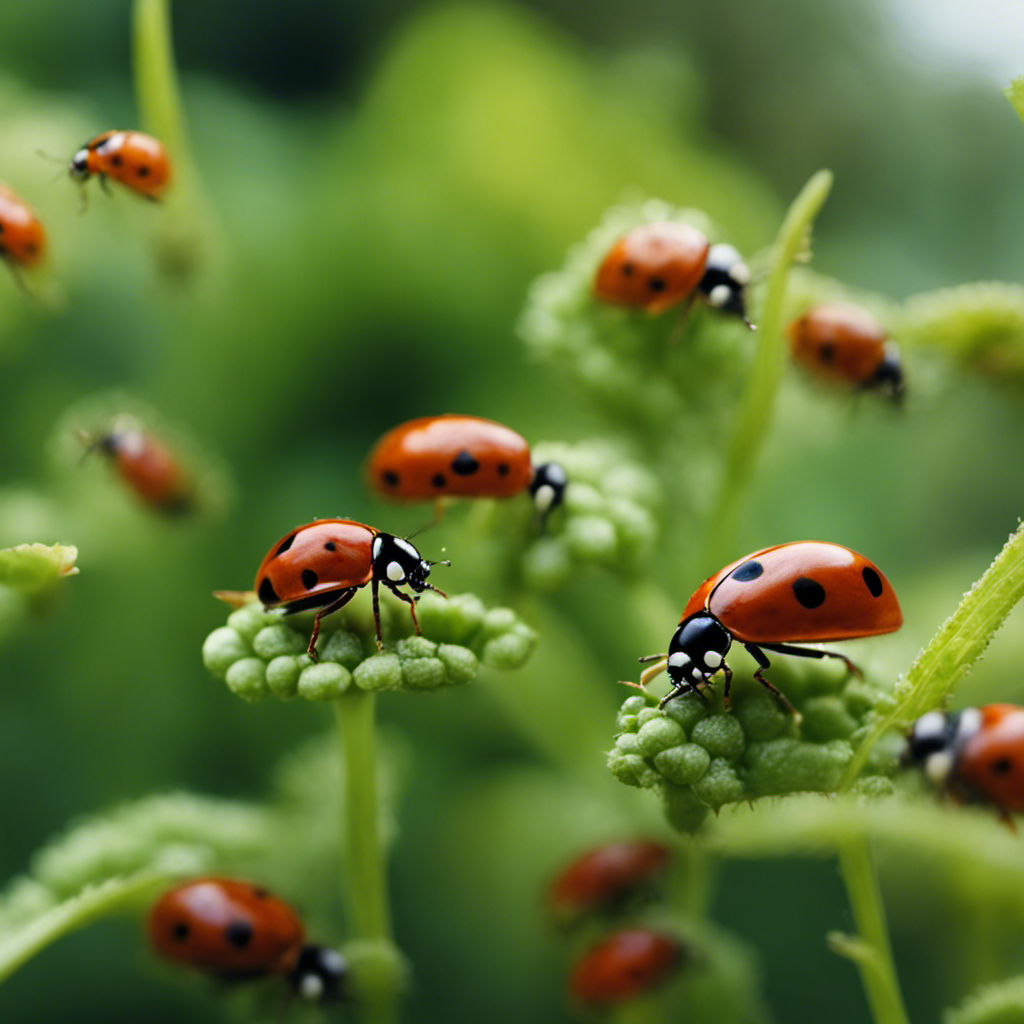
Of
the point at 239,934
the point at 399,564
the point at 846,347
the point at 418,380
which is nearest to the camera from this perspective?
the point at 399,564

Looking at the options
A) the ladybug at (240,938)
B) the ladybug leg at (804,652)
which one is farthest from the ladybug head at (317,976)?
the ladybug leg at (804,652)

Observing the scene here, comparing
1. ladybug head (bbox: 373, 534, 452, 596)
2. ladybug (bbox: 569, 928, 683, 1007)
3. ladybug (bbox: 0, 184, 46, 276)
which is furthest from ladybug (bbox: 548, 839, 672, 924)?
ladybug (bbox: 0, 184, 46, 276)

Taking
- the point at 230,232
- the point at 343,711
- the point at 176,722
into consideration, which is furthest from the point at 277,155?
the point at 343,711

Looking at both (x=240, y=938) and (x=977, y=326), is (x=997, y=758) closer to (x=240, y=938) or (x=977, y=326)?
(x=977, y=326)

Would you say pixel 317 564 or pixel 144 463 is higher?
pixel 144 463

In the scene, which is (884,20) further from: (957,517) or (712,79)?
(957,517)

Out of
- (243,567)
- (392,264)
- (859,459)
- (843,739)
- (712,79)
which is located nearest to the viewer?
(843,739)

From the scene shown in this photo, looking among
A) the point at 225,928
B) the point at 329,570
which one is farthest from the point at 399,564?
the point at 225,928
